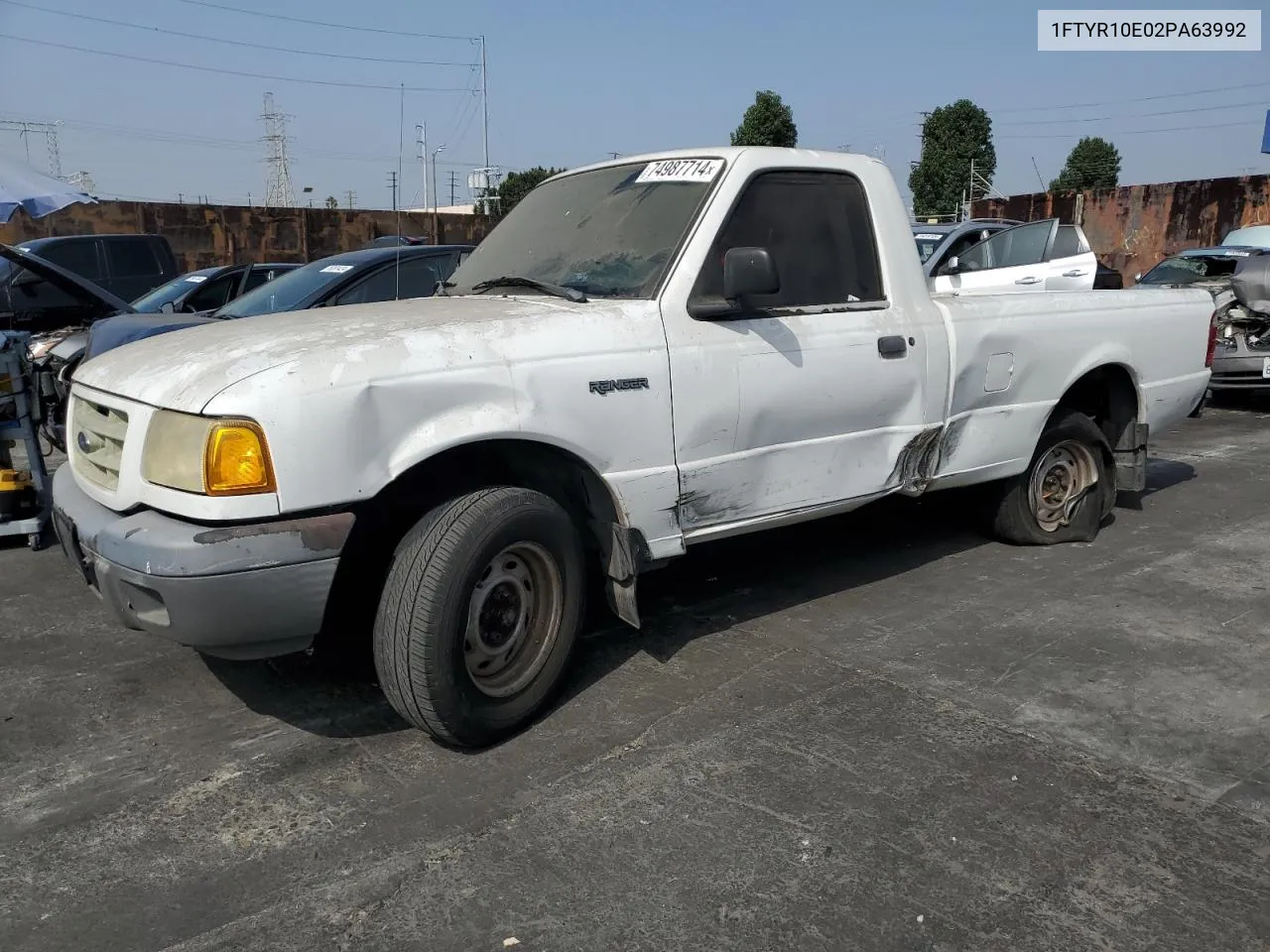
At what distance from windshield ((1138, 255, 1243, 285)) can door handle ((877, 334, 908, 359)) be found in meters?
9.55

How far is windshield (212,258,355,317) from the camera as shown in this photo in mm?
7102

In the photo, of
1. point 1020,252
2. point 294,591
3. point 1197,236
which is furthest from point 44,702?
point 1197,236

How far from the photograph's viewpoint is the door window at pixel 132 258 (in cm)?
1409

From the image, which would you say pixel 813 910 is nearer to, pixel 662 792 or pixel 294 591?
pixel 662 792

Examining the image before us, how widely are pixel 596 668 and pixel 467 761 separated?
829mm

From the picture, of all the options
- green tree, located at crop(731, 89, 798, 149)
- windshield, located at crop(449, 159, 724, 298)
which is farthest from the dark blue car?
green tree, located at crop(731, 89, 798, 149)

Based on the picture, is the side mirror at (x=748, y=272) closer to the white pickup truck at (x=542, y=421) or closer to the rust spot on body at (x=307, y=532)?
the white pickup truck at (x=542, y=421)

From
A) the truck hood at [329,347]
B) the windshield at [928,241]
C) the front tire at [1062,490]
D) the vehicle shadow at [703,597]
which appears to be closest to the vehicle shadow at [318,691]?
the vehicle shadow at [703,597]

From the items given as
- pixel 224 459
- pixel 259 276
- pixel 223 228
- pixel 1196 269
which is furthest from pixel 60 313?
pixel 223 228

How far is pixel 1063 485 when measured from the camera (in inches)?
224

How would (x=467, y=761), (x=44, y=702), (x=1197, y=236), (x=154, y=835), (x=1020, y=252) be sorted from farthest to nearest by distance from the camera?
(x=1197, y=236)
(x=1020, y=252)
(x=44, y=702)
(x=467, y=761)
(x=154, y=835)

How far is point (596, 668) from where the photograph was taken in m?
4.01

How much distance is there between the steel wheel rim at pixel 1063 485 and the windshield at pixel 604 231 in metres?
2.65

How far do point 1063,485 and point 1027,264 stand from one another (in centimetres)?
128
